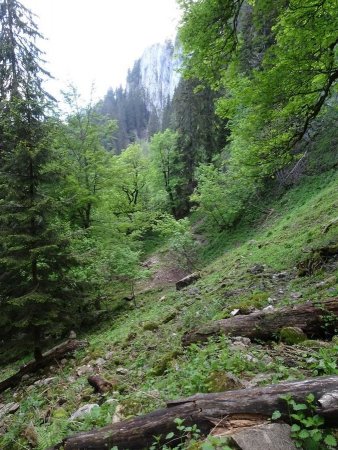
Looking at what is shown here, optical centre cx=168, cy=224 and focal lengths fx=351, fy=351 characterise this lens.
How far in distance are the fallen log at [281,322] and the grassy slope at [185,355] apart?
39 cm

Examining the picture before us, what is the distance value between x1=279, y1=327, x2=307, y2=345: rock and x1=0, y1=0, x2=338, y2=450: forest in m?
0.02

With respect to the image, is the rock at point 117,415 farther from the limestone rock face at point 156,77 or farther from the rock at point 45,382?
the limestone rock face at point 156,77

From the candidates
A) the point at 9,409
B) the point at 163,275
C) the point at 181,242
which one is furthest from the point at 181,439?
the point at 163,275

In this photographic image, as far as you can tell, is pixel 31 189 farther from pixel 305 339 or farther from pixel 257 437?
pixel 257 437

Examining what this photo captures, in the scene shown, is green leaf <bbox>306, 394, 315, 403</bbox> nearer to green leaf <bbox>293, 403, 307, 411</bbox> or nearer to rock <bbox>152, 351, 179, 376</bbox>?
green leaf <bbox>293, 403, 307, 411</bbox>

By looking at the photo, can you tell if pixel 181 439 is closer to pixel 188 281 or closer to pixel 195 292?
pixel 195 292

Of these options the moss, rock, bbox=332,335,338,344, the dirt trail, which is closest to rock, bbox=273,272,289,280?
the moss

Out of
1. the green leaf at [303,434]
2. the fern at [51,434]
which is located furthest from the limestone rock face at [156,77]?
the green leaf at [303,434]

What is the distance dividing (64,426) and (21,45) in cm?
1812

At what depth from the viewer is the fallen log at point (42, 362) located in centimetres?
918

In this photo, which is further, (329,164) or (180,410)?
(329,164)

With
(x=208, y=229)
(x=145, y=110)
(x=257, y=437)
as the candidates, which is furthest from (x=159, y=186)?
(x=145, y=110)

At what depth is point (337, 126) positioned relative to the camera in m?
20.5

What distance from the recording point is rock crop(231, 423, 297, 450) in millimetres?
2379
